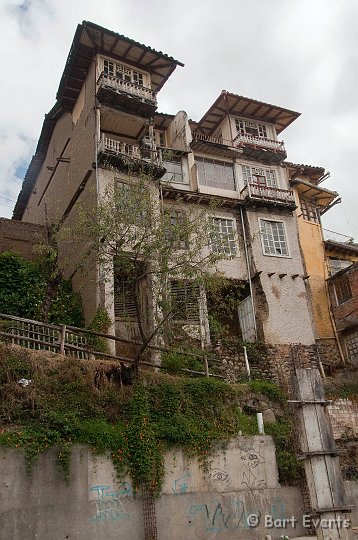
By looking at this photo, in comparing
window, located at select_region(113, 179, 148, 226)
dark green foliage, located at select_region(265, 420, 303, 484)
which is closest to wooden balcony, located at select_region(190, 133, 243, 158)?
window, located at select_region(113, 179, 148, 226)

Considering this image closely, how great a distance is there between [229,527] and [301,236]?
19752mm

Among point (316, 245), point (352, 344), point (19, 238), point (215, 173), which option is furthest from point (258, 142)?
point (19, 238)

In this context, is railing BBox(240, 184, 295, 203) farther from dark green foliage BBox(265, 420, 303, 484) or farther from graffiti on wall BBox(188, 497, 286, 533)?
graffiti on wall BBox(188, 497, 286, 533)

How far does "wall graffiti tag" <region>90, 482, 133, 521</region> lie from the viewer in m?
12.2

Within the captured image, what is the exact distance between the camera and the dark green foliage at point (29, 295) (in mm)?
19688

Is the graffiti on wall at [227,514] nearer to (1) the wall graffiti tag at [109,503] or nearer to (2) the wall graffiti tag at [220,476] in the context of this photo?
(2) the wall graffiti tag at [220,476]

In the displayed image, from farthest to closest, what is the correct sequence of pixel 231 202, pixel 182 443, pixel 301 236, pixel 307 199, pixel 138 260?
pixel 307 199, pixel 301 236, pixel 231 202, pixel 138 260, pixel 182 443

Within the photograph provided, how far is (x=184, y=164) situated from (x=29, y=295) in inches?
452

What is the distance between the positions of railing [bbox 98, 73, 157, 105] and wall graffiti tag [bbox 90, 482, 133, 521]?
60.1 ft

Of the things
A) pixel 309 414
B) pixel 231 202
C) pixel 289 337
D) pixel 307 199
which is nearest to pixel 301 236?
pixel 307 199

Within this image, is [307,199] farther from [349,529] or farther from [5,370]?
[349,529]

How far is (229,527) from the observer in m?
13.6

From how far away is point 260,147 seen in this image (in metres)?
29.0

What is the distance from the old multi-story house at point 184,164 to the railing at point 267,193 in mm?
68
